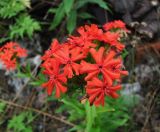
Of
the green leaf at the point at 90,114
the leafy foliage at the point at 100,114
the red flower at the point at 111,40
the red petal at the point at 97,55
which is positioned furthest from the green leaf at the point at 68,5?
the red petal at the point at 97,55

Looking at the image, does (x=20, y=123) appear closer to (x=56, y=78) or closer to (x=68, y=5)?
(x=68, y=5)

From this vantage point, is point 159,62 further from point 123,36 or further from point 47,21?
point 47,21

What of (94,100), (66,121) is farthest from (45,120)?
(94,100)

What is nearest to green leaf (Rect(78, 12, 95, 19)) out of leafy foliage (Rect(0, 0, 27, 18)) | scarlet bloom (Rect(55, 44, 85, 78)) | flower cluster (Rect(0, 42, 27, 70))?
leafy foliage (Rect(0, 0, 27, 18))

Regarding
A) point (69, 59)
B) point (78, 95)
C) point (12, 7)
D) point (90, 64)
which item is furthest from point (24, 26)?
point (90, 64)

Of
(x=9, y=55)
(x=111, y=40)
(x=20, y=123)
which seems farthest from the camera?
(x=20, y=123)

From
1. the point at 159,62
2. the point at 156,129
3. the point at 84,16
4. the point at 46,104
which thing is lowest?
the point at 156,129
